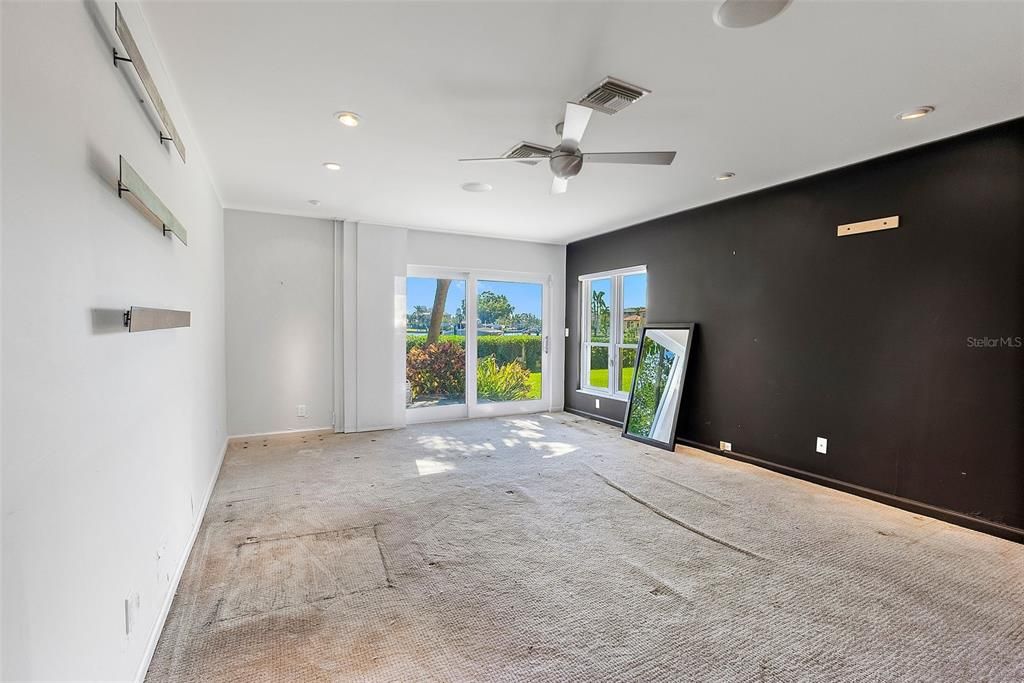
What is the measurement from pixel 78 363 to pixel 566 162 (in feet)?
7.35

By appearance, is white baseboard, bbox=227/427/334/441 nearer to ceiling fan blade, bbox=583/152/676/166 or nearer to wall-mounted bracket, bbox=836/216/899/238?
ceiling fan blade, bbox=583/152/676/166

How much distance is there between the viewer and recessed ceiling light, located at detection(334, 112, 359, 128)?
2629 millimetres

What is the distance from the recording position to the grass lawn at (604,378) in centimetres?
573

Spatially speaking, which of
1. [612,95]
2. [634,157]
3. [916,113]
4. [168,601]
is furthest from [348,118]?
[916,113]

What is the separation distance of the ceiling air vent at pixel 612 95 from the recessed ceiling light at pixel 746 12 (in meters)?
0.42

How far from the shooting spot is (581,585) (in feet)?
7.28

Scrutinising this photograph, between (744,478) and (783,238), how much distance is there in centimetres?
207

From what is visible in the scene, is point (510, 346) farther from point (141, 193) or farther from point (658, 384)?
point (141, 193)

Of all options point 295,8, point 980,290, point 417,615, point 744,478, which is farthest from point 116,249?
point 980,290

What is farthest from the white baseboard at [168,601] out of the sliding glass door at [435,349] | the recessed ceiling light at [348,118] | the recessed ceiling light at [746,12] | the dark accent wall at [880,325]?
the dark accent wall at [880,325]

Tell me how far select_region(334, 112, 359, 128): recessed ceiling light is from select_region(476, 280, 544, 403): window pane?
134 inches

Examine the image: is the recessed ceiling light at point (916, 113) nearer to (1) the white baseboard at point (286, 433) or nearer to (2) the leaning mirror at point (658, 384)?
(2) the leaning mirror at point (658, 384)

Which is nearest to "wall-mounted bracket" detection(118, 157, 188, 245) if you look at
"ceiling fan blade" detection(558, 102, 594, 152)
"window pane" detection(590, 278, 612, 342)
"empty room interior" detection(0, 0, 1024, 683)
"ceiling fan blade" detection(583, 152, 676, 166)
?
"empty room interior" detection(0, 0, 1024, 683)

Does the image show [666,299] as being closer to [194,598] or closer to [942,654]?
[942,654]
